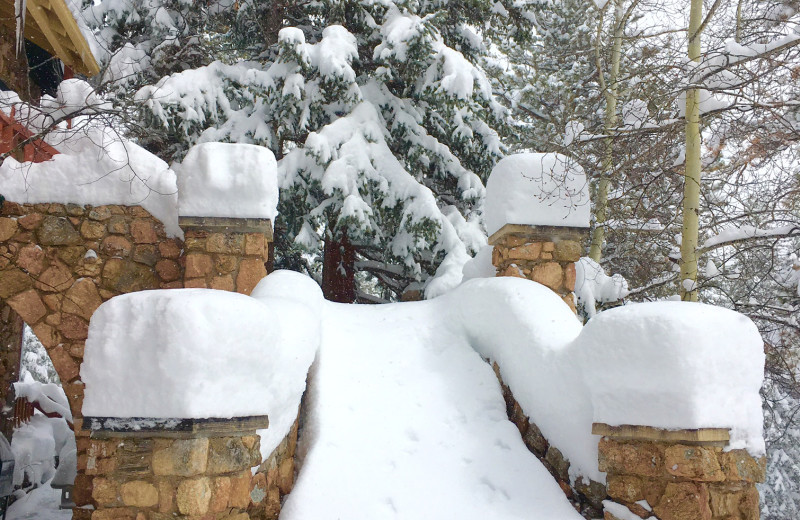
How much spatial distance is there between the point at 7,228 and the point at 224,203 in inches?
73.1

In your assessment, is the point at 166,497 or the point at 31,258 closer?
the point at 166,497

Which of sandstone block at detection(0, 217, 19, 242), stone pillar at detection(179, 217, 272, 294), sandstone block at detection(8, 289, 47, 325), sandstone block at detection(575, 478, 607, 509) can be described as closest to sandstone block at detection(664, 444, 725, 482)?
sandstone block at detection(575, 478, 607, 509)

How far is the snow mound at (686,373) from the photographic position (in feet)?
9.96

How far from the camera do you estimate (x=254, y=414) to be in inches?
112

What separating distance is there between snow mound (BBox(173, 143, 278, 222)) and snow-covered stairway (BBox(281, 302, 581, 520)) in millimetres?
1253

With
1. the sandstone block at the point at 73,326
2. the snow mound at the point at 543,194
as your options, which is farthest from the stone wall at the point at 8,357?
the snow mound at the point at 543,194

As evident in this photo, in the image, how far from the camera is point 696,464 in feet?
9.95

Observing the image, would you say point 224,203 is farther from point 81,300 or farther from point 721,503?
point 721,503

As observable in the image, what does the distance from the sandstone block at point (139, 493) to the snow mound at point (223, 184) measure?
90.4 inches

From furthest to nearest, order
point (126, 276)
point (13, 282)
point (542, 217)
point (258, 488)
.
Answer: point (542, 217) < point (126, 276) < point (13, 282) < point (258, 488)

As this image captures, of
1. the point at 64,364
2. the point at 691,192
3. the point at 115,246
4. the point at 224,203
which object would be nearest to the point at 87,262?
the point at 115,246

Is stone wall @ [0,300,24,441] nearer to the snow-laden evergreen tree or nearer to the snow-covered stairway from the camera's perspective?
the snow-laden evergreen tree

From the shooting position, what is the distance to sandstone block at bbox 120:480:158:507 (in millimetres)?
2705

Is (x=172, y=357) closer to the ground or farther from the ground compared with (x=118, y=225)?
closer to the ground
